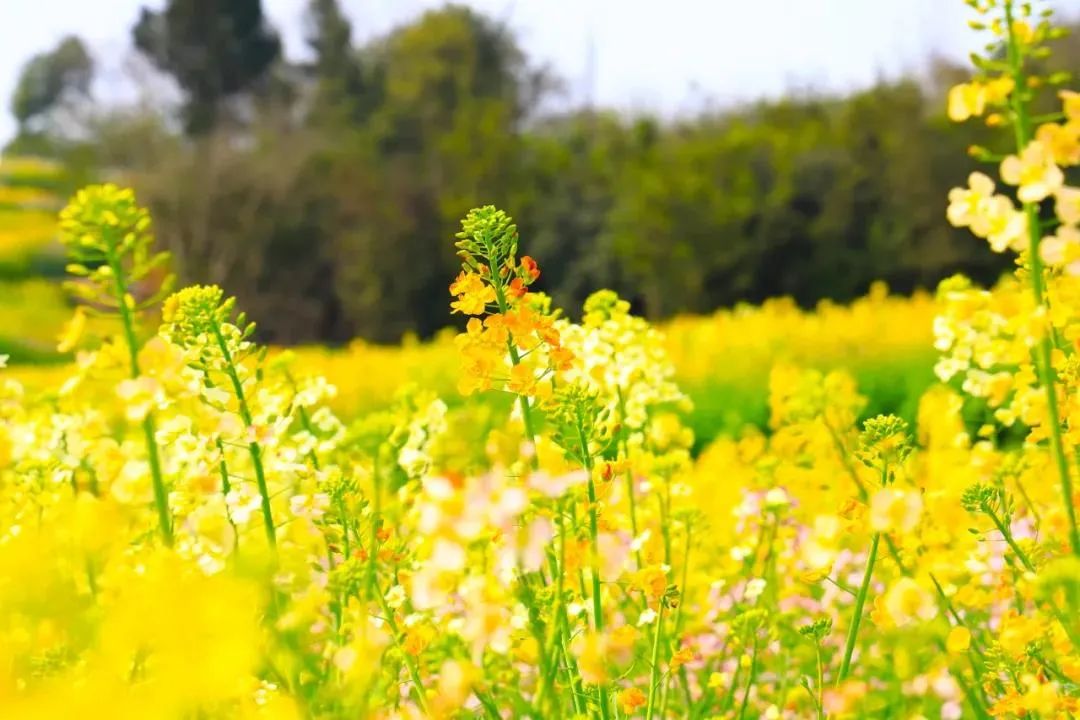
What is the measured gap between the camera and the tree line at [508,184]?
56.3 ft

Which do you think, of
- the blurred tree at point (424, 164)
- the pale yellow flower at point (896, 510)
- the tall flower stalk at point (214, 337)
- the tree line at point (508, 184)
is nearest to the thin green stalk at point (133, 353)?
the tall flower stalk at point (214, 337)

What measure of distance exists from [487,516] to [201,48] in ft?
115

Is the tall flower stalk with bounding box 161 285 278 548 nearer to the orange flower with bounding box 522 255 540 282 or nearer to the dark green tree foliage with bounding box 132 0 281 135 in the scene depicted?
the orange flower with bounding box 522 255 540 282

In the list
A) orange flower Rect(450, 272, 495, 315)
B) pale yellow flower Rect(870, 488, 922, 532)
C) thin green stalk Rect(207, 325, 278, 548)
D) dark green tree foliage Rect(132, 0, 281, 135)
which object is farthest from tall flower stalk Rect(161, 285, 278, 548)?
dark green tree foliage Rect(132, 0, 281, 135)

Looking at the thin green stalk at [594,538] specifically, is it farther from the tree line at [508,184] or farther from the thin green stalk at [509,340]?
the tree line at [508,184]

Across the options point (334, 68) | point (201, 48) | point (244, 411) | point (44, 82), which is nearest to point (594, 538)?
point (244, 411)

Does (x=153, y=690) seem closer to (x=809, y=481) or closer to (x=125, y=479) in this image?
(x=125, y=479)

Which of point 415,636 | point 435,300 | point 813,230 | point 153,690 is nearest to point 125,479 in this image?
point 415,636

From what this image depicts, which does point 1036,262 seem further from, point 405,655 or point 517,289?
point 405,655

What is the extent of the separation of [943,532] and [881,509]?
2.78 ft

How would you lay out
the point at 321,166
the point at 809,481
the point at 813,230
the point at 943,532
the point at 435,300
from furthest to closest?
1. the point at 321,166
2. the point at 435,300
3. the point at 813,230
4. the point at 809,481
5. the point at 943,532

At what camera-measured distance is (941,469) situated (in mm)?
3238

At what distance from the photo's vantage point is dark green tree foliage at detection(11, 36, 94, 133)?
40938mm

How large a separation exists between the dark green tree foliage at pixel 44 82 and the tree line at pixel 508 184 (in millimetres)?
9327
